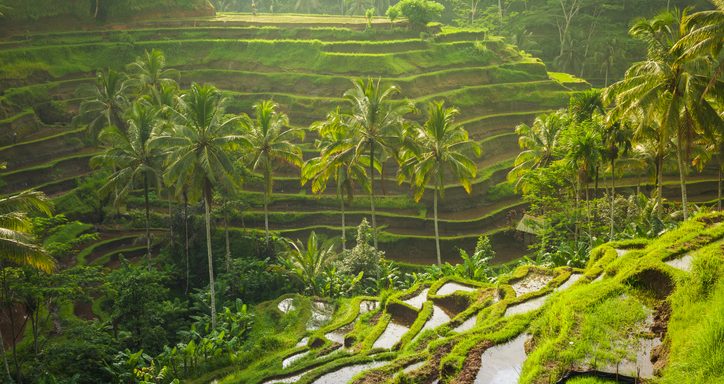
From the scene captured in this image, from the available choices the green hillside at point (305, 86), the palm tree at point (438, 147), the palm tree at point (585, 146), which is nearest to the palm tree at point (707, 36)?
the palm tree at point (585, 146)

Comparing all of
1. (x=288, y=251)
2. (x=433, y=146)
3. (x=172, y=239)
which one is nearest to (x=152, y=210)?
(x=172, y=239)

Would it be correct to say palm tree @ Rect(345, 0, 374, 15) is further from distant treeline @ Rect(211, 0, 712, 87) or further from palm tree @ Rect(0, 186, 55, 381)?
palm tree @ Rect(0, 186, 55, 381)

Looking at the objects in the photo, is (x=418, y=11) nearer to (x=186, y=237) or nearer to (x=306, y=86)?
(x=306, y=86)

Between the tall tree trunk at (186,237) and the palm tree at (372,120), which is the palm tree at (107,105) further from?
the palm tree at (372,120)

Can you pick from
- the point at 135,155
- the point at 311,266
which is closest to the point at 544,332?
the point at 311,266

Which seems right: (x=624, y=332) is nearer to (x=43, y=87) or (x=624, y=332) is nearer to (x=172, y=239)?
(x=172, y=239)
